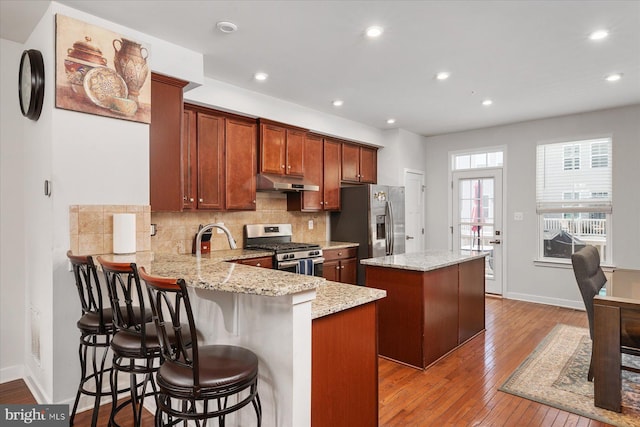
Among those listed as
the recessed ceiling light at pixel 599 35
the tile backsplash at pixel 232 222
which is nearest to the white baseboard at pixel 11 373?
the tile backsplash at pixel 232 222

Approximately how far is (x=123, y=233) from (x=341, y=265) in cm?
304

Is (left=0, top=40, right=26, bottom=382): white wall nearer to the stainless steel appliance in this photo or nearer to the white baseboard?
the white baseboard

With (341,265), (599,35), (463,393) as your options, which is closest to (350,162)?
(341,265)

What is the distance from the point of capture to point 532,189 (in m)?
5.42

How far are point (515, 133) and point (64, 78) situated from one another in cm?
570

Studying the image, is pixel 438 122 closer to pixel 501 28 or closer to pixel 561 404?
pixel 501 28

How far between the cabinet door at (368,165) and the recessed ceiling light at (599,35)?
3.31 m

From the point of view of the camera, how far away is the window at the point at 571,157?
508cm

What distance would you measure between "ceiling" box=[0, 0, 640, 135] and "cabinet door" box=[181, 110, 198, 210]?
54 cm

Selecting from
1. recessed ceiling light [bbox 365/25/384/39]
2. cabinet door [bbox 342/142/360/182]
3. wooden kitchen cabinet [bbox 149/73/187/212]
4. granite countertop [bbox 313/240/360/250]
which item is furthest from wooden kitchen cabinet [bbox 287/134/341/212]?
recessed ceiling light [bbox 365/25/384/39]

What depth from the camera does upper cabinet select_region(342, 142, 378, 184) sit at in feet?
18.1

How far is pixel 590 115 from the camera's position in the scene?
16.4 feet

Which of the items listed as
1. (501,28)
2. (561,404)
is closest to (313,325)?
(561,404)

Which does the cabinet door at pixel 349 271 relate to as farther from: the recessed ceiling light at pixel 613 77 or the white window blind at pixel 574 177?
the recessed ceiling light at pixel 613 77
